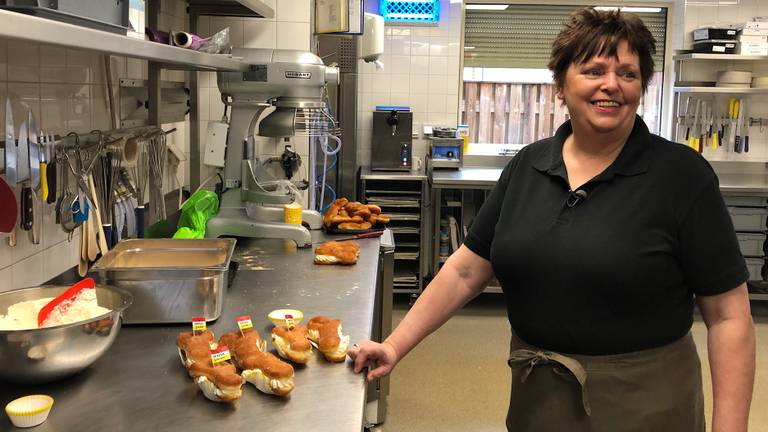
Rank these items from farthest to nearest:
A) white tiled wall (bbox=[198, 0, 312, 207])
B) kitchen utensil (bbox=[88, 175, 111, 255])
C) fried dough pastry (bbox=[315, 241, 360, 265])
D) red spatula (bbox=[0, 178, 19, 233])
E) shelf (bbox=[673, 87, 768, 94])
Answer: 1. shelf (bbox=[673, 87, 768, 94])
2. white tiled wall (bbox=[198, 0, 312, 207])
3. fried dough pastry (bbox=[315, 241, 360, 265])
4. kitchen utensil (bbox=[88, 175, 111, 255])
5. red spatula (bbox=[0, 178, 19, 233])

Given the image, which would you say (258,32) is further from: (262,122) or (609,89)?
(609,89)

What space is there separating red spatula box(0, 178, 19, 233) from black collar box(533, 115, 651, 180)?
45.5 inches

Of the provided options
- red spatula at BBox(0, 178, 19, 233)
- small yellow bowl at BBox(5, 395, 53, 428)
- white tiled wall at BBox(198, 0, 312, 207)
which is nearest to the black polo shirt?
small yellow bowl at BBox(5, 395, 53, 428)

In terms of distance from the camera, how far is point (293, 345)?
1.56 m

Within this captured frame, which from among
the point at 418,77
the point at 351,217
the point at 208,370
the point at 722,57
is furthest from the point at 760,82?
the point at 208,370

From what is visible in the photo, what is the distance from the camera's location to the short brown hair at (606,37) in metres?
1.53

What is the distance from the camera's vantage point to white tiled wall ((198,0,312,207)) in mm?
3426

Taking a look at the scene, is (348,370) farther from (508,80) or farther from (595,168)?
(508,80)

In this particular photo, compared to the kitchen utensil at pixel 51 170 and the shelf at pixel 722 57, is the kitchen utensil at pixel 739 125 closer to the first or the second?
the shelf at pixel 722 57

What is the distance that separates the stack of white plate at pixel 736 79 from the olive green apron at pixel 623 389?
401cm

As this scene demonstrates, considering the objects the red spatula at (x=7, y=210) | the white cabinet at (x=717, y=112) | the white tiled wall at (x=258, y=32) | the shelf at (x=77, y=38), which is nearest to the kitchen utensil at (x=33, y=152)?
the red spatula at (x=7, y=210)

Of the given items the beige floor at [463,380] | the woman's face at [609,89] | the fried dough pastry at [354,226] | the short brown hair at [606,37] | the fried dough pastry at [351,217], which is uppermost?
the short brown hair at [606,37]

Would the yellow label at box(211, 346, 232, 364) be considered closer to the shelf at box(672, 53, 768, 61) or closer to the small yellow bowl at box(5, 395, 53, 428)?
the small yellow bowl at box(5, 395, 53, 428)

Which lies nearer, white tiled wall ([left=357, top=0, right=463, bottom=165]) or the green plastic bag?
the green plastic bag
